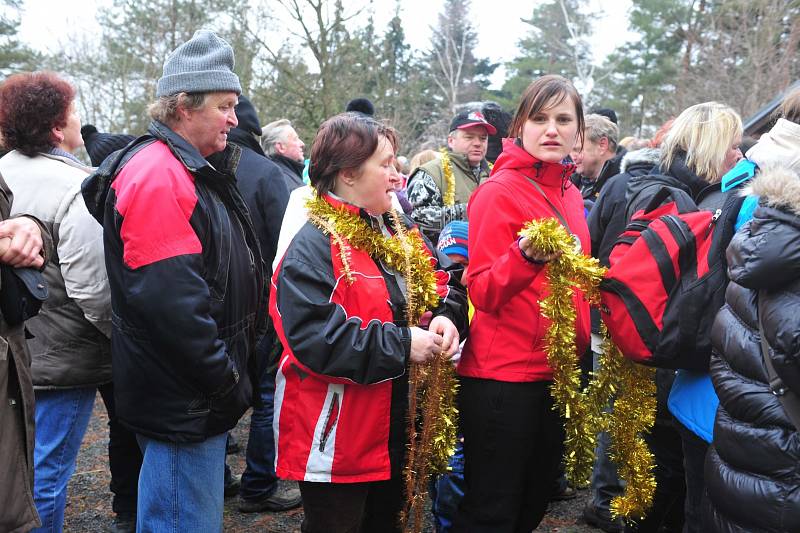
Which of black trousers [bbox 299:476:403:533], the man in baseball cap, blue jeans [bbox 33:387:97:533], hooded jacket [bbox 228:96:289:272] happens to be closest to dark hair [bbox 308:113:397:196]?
black trousers [bbox 299:476:403:533]

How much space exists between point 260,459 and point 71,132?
7.81 ft

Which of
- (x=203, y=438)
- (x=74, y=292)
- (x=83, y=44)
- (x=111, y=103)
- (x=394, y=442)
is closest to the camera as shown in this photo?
(x=203, y=438)

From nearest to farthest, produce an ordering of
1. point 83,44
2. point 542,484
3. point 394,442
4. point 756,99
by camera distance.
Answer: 1. point 394,442
2. point 542,484
3. point 756,99
4. point 83,44

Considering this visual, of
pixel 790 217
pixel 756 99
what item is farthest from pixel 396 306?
pixel 756 99

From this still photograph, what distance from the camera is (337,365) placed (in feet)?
8.25

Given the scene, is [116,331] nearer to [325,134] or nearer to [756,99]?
[325,134]

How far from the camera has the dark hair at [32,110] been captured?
10.8 ft

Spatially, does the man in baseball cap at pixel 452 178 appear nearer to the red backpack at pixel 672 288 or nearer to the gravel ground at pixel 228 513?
the gravel ground at pixel 228 513

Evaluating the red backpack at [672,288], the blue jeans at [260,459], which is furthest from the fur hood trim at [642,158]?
the blue jeans at [260,459]

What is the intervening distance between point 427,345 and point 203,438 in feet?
3.08

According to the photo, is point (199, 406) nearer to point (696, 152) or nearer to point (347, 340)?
point (347, 340)

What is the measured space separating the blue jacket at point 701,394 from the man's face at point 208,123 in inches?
86.0

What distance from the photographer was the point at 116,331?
2676 millimetres

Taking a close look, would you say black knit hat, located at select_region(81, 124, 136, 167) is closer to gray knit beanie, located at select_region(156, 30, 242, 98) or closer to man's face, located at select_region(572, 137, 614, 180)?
gray knit beanie, located at select_region(156, 30, 242, 98)
